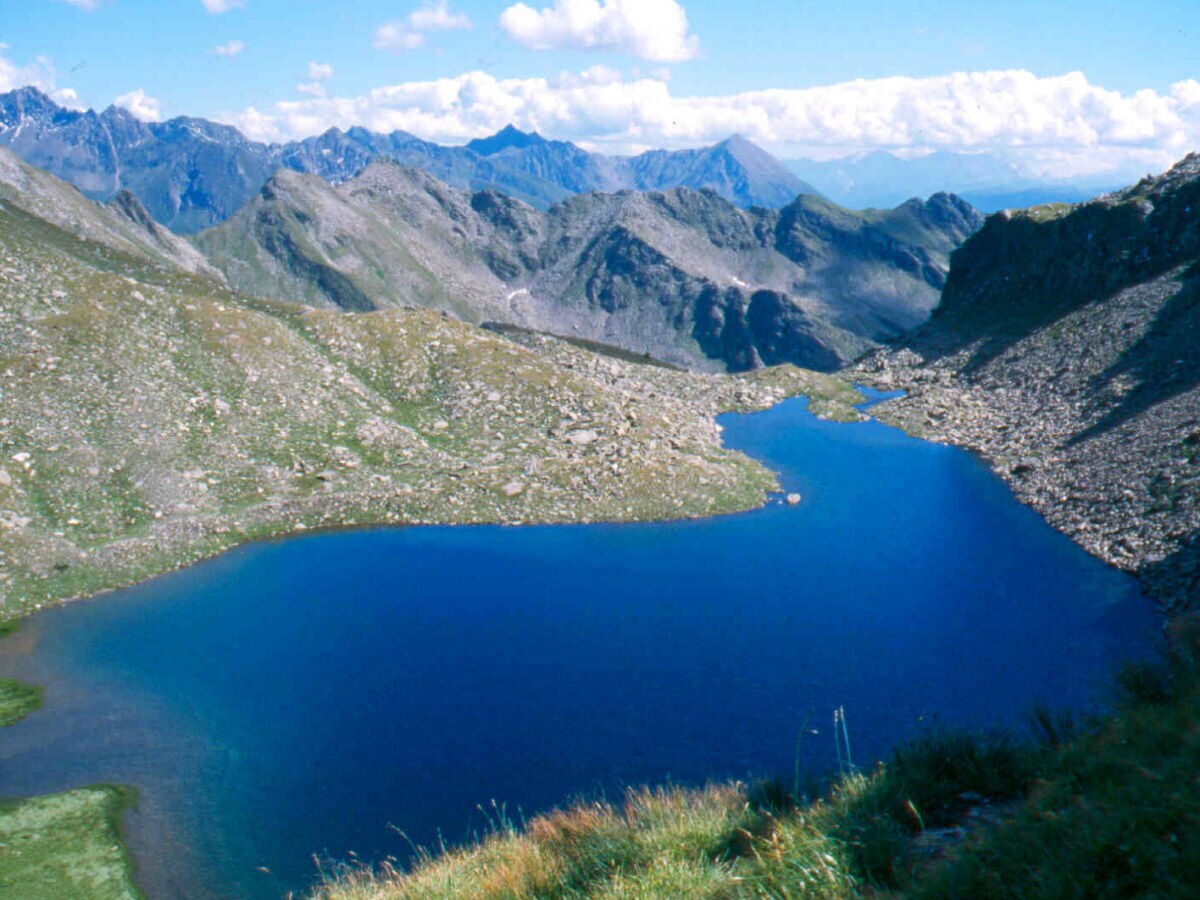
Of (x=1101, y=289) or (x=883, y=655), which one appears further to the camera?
(x=1101, y=289)

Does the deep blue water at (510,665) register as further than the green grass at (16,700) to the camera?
No

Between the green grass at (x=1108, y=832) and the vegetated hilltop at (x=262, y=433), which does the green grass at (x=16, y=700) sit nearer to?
the vegetated hilltop at (x=262, y=433)

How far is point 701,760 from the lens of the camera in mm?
29969

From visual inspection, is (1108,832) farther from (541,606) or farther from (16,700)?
(16,700)

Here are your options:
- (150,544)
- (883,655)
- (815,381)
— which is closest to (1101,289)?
(815,381)

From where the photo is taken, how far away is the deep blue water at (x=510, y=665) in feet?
94.8

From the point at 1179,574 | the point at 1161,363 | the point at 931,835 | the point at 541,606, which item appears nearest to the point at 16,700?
the point at 541,606

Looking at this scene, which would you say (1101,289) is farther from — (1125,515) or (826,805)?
(826,805)

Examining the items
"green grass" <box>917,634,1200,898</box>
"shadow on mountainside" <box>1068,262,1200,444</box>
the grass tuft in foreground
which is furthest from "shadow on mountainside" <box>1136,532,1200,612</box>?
"green grass" <box>917,634,1200,898</box>

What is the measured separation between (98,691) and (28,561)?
541 inches

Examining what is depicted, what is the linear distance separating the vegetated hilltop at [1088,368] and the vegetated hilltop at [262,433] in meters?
24.4

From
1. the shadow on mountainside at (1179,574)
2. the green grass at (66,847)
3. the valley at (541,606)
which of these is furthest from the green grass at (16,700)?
the shadow on mountainside at (1179,574)

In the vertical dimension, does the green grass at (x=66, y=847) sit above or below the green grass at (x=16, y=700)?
below

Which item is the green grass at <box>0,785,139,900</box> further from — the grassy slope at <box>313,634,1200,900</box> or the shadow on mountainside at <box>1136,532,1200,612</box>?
the shadow on mountainside at <box>1136,532,1200,612</box>
